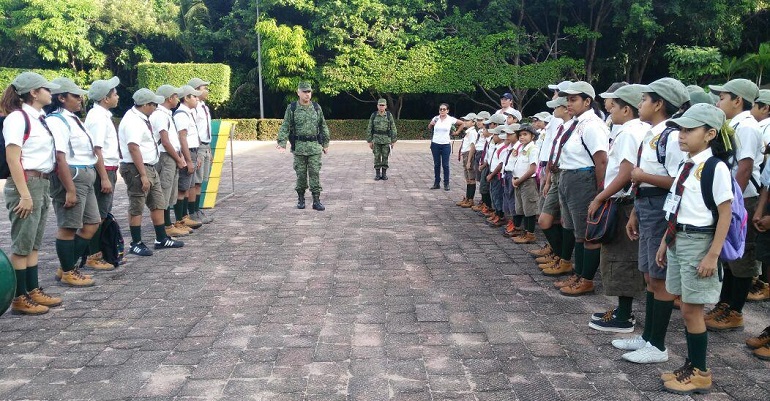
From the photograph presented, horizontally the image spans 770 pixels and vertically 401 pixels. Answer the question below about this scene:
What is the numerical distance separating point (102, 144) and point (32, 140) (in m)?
1.09

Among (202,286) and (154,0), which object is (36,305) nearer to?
(202,286)

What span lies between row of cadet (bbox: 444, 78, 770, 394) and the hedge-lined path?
20cm

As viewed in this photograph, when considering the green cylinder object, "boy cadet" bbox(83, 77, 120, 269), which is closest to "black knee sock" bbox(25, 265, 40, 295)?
the green cylinder object

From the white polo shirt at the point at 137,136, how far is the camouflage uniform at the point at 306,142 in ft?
9.67

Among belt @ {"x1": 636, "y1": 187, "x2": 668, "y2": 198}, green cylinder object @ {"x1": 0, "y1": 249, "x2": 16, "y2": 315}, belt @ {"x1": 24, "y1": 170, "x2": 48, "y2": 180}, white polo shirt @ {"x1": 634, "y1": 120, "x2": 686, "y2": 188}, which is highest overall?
white polo shirt @ {"x1": 634, "y1": 120, "x2": 686, "y2": 188}

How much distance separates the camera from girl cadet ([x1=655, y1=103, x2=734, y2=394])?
334 cm

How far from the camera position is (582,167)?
511 cm

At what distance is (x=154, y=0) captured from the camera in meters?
34.3

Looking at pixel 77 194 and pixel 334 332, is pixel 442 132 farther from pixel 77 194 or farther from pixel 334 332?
pixel 334 332

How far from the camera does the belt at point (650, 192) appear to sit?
3.88 m

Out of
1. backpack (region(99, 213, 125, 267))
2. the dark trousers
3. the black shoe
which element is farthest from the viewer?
the dark trousers

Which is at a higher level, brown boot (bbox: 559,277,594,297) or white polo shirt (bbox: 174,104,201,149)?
white polo shirt (bbox: 174,104,201,149)

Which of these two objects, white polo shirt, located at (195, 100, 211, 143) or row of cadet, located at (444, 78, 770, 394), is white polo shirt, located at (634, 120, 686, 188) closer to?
row of cadet, located at (444, 78, 770, 394)

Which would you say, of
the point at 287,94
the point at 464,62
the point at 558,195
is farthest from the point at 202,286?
the point at 287,94
